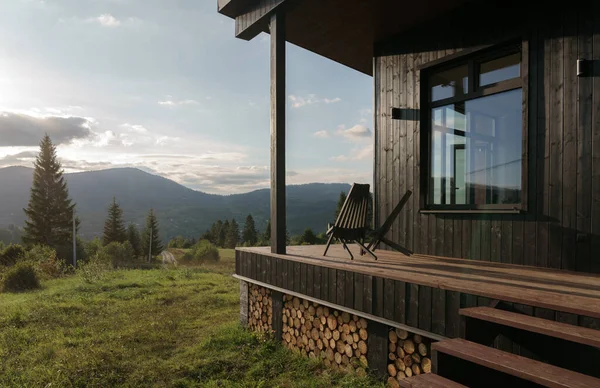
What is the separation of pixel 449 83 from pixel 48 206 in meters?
34.8

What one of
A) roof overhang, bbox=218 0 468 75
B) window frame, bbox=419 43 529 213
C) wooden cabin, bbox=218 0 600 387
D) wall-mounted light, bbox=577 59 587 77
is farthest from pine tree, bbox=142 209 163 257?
wall-mounted light, bbox=577 59 587 77

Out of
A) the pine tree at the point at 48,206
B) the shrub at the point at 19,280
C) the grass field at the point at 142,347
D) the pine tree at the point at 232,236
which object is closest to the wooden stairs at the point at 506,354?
the grass field at the point at 142,347

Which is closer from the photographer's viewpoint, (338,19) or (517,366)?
(517,366)

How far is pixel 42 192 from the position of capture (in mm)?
30578

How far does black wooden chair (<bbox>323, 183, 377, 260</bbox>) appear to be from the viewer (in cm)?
390

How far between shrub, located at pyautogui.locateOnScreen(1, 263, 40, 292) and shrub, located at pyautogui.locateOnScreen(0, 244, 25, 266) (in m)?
6.72

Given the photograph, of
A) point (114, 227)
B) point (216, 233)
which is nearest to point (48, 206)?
point (114, 227)

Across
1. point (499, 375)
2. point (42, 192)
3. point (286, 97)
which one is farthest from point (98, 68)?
point (42, 192)

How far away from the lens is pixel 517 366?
161cm

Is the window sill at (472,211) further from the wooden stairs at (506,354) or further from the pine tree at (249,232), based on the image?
the pine tree at (249,232)

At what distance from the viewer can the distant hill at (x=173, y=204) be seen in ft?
387

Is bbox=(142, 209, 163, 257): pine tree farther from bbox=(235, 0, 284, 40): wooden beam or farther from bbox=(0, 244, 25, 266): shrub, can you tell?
bbox=(235, 0, 284, 40): wooden beam

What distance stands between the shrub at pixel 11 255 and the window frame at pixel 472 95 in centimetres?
1771

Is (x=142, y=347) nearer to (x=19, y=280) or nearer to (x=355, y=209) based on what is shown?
(x=355, y=209)
